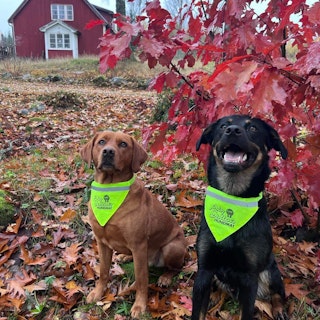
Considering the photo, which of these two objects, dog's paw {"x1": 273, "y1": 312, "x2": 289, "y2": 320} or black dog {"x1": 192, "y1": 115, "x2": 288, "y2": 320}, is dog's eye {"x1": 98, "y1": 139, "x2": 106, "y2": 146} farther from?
dog's paw {"x1": 273, "y1": 312, "x2": 289, "y2": 320}

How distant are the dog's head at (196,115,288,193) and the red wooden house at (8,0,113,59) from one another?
32726mm

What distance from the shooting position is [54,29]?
33781mm

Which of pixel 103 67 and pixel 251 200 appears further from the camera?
pixel 251 200

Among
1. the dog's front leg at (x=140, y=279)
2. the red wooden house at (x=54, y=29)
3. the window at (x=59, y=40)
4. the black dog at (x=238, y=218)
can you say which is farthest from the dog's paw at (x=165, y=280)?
the window at (x=59, y=40)

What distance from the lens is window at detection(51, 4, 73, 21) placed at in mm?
34562

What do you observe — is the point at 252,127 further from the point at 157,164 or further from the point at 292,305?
the point at 157,164

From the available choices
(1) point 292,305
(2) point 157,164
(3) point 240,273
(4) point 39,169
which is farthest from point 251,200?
(4) point 39,169

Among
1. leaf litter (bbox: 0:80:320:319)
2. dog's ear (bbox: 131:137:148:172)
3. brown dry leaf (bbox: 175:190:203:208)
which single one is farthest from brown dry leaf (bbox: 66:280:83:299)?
brown dry leaf (bbox: 175:190:203:208)

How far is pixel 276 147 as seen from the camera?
2859mm

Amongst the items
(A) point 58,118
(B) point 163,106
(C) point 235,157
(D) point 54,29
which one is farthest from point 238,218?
(D) point 54,29

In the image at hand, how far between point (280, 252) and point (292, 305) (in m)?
0.76

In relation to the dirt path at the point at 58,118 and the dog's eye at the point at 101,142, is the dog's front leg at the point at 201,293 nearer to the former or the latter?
the dog's eye at the point at 101,142

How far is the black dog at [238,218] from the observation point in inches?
105

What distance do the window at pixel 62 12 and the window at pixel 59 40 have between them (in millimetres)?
2016
